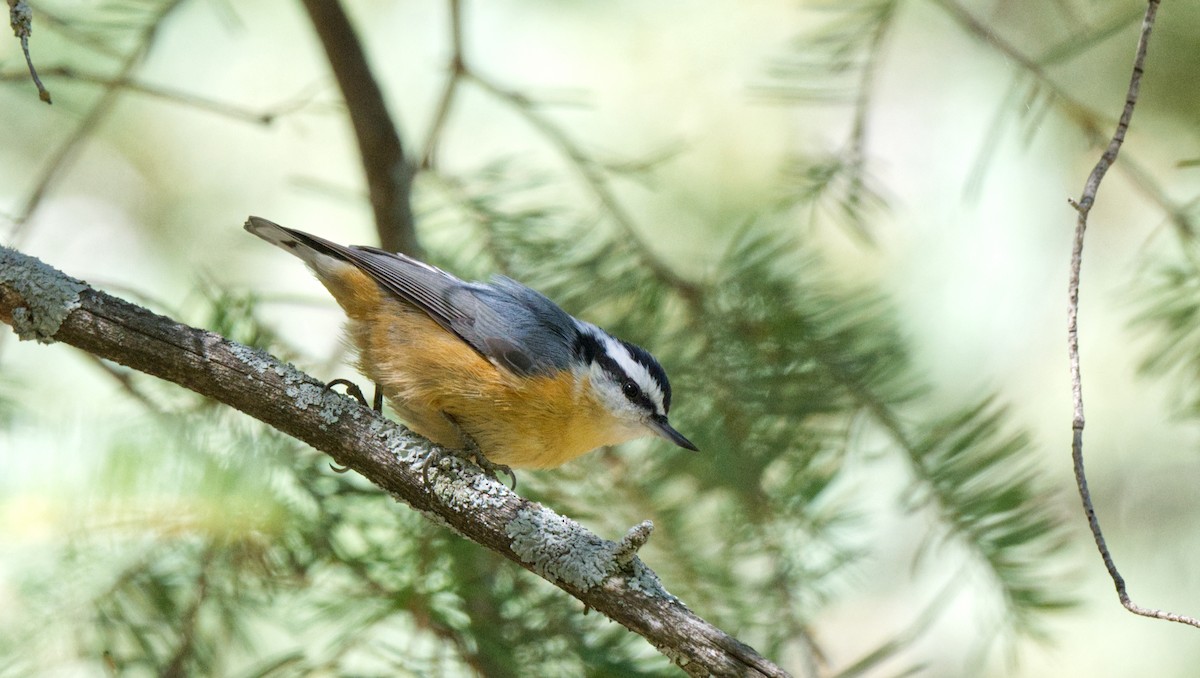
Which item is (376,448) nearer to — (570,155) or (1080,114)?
(570,155)

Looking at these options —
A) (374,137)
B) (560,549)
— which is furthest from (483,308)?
(560,549)

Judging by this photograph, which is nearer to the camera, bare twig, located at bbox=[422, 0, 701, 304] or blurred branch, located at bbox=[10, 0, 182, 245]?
blurred branch, located at bbox=[10, 0, 182, 245]

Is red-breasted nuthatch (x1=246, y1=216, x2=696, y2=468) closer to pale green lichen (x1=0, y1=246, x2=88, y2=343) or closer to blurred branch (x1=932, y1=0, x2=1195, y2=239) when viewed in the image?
pale green lichen (x1=0, y1=246, x2=88, y2=343)

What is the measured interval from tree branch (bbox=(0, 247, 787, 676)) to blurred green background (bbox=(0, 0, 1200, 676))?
0.32 metres

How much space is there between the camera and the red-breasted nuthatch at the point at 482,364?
2.46 meters

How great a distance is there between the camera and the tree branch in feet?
5.41

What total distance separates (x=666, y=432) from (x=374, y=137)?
3.77 ft

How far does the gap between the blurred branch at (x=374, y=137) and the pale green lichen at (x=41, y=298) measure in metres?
1.17

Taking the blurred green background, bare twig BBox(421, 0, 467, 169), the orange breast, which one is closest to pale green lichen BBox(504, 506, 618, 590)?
the blurred green background

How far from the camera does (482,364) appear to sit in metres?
2.49

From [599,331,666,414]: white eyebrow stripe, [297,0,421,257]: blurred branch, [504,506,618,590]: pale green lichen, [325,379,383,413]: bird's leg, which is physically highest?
[297,0,421,257]: blurred branch

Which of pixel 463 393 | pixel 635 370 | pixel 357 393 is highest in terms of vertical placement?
pixel 635 370

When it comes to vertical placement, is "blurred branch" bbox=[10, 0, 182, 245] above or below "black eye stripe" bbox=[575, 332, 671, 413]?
above

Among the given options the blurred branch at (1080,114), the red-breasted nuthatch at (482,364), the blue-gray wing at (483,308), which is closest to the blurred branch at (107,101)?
the red-breasted nuthatch at (482,364)
